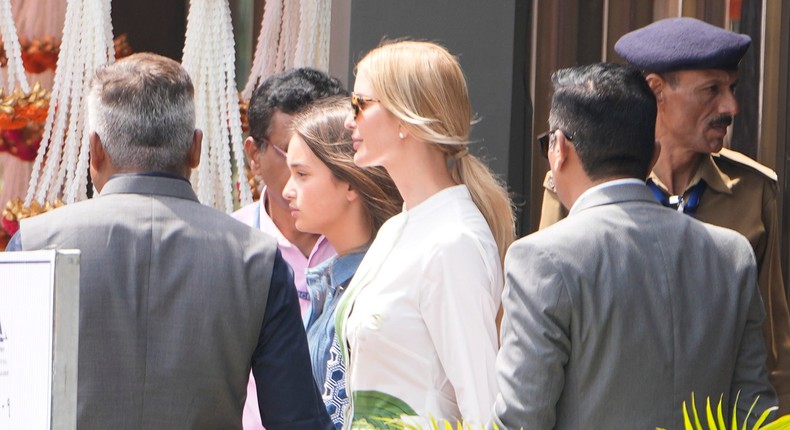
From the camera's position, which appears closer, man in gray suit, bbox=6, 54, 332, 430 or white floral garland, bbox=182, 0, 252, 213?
man in gray suit, bbox=6, 54, 332, 430

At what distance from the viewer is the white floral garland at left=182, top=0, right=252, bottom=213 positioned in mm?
4551

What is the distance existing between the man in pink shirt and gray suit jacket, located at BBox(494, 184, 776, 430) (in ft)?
5.05

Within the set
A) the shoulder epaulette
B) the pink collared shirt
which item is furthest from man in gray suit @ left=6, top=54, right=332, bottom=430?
the shoulder epaulette

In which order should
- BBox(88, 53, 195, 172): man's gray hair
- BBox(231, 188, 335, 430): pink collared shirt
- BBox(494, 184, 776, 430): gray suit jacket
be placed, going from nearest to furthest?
BBox(494, 184, 776, 430): gray suit jacket < BBox(88, 53, 195, 172): man's gray hair < BBox(231, 188, 335, 430): pink collared shirt

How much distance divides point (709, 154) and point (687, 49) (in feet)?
0.97

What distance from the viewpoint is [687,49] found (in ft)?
11.2

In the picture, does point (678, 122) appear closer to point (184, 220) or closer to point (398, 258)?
point (398, 258)

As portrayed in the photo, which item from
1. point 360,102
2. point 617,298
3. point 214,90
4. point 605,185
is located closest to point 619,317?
point 617,298

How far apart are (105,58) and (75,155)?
37 centimetres

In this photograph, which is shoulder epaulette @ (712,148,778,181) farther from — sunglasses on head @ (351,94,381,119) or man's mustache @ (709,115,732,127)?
sunglasses on head @ (351,94,381,119)

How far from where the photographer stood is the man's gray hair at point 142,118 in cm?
267

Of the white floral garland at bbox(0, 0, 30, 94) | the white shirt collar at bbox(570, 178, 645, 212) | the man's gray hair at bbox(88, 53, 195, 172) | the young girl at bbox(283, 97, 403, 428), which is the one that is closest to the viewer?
the white shirt collar at bbox(570, 178, 645, 212)

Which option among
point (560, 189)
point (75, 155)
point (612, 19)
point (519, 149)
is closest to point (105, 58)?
point (75, 155)

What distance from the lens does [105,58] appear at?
454cm
